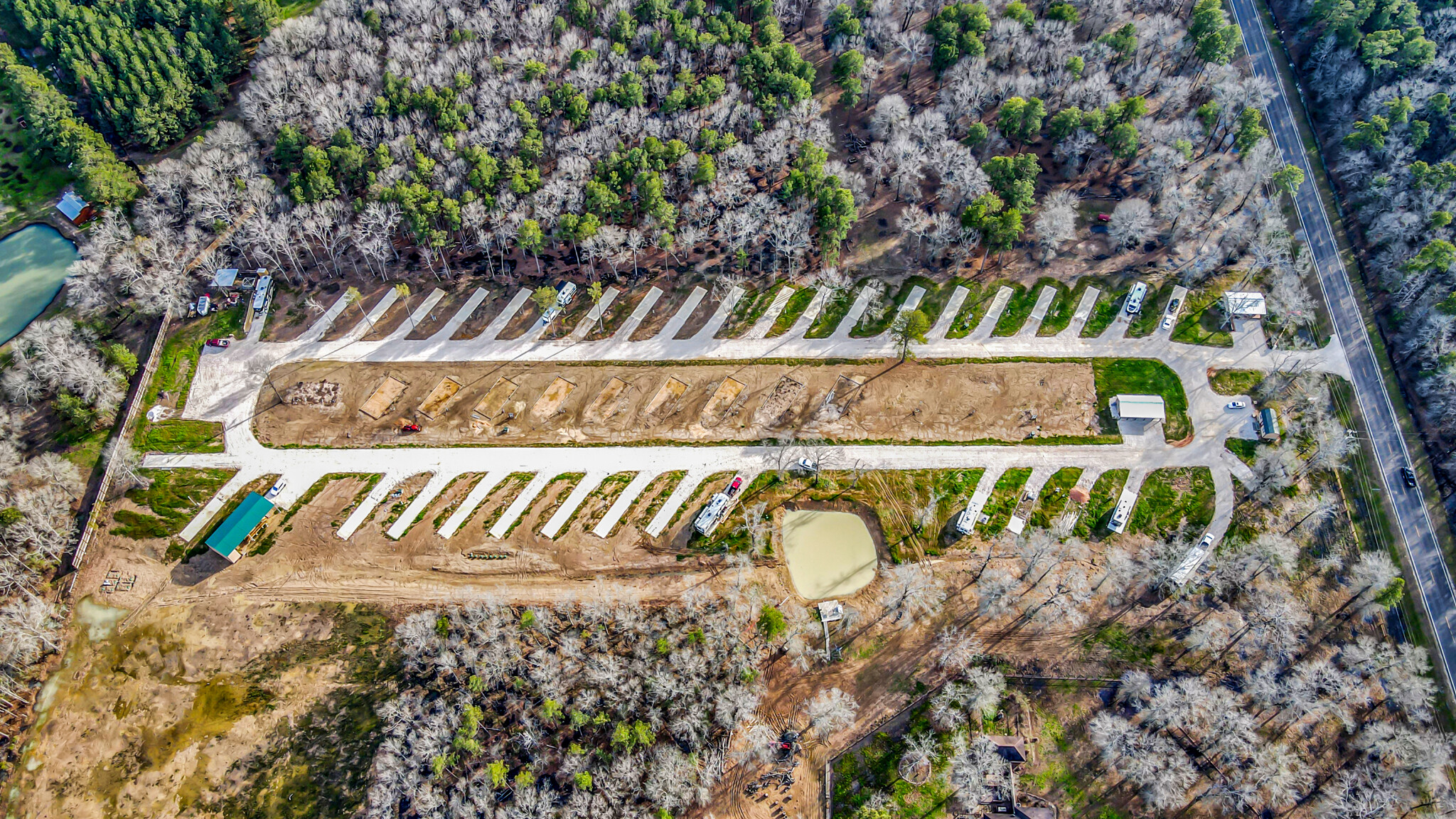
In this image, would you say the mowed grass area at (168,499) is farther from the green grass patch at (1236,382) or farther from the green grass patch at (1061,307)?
the green grass patch at (1236,382)

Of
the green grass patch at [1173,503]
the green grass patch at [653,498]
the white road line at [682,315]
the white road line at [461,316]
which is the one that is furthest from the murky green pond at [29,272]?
the green grass patch at [1173,503]

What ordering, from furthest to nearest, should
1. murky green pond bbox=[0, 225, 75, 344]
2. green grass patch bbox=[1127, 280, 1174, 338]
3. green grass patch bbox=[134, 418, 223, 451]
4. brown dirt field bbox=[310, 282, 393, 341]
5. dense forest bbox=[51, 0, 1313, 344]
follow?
murky green pond bbox=[0, 225, 75, 344], dense forest bbox=[51, 0, 1313, 344], brown dirt field bbox=[310, 282, 393, 341], green grass patch bbox=[1127, 280, 1174, 338], green grass patch bbox=[134, 418, 223, 451]

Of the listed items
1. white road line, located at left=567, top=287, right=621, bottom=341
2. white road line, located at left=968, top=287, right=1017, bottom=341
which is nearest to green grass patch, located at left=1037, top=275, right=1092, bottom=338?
white road line, located at left=968, top=287, right=1017, bottom=341

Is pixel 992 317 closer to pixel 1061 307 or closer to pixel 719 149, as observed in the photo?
pixel 1061 307

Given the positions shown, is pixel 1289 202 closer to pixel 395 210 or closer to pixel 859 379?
pixel 859 379

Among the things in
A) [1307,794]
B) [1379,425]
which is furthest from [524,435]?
[1379,425]

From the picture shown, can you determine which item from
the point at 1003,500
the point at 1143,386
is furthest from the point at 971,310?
the point at 1003,500

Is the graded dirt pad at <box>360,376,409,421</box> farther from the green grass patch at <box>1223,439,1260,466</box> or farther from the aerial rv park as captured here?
the green grass patch at <box>1223,439,1260,466</box>
